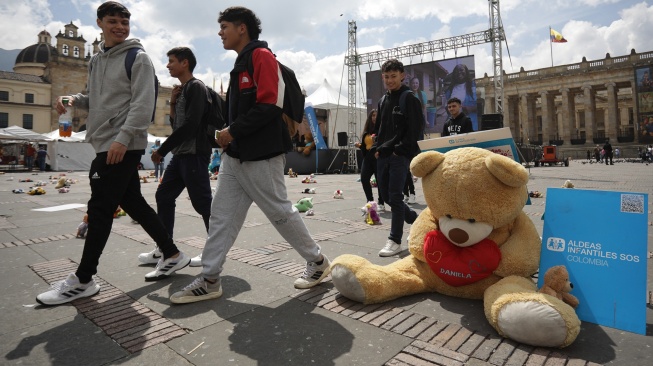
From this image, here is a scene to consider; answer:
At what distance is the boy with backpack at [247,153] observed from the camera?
7.76 feet

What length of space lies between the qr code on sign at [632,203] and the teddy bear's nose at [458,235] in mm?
817

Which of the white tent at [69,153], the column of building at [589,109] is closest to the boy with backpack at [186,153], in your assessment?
the white tent at [69,153]

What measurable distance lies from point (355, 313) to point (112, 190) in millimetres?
1758

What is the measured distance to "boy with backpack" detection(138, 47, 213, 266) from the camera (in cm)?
323

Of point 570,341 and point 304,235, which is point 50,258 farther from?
point 570,341

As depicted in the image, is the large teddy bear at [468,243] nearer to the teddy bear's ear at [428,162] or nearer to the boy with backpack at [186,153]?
the teddy bear's ear at [428,162]

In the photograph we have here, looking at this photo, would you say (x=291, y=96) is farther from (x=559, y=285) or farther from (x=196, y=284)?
(x=559, y=285)

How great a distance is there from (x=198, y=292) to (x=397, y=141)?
7.20 feet

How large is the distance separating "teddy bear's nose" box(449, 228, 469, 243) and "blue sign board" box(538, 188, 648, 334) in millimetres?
479

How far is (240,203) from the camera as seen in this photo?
254 centimetres

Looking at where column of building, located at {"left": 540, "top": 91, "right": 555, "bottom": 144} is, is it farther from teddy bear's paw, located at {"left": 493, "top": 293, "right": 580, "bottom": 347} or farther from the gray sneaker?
the gray sneaker

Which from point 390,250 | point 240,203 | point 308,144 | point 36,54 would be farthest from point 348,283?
point 36,54

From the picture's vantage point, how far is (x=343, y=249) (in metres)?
3.85

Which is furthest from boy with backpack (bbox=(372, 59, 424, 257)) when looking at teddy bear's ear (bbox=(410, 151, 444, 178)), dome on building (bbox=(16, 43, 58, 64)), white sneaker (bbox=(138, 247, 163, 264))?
dome on building (bbox=(16, 43, 58, 64))
